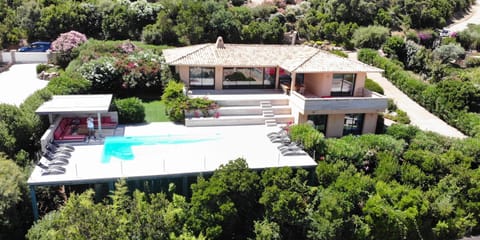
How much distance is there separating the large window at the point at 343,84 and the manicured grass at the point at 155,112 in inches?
483

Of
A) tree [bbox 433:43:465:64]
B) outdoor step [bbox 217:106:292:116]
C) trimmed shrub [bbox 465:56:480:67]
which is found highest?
tree [bbox 433:43:465:64]

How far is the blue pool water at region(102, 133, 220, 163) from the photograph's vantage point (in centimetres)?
Answer: 2101

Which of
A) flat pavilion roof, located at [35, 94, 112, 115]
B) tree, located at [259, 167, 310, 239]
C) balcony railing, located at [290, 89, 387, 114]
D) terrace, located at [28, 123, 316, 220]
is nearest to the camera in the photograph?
tree, located at [259, 167, 310, 239]

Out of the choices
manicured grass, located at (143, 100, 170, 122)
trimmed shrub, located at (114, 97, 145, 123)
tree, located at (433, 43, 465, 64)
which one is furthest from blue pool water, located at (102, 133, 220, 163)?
tree, located at (433, 43, 465, 64)

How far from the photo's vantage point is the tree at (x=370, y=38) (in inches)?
2117

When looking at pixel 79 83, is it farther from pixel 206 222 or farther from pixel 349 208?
pixel 349 208

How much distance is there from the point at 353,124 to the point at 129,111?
15.6 metres

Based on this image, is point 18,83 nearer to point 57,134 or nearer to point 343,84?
point 57,134

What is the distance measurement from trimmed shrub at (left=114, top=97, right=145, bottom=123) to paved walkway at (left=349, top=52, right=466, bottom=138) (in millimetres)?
20834

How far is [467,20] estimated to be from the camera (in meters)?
74.9

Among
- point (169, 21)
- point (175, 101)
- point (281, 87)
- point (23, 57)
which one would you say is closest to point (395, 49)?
point (281, 87)

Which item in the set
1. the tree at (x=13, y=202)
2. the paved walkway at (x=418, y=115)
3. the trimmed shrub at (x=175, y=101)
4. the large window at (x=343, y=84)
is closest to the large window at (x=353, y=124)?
the large window at (x=343, y=84)

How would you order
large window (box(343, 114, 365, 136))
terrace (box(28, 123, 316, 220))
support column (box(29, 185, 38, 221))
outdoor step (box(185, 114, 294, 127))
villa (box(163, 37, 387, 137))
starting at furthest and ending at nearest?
large window (box(343, 114, 365, 136)) < villa (box(163, 37, 387, 137)) < outdoor step (box(185, 114, 294, 127)) < terrace (box(28, 123, 316, 220)) < support column (box(29, 185, 38, 221))

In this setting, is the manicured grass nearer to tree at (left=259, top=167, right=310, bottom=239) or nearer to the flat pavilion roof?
the flat pavilion roof
